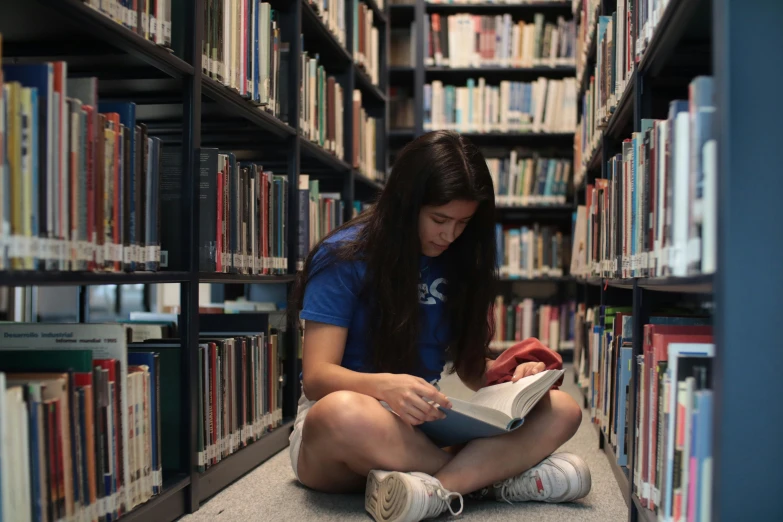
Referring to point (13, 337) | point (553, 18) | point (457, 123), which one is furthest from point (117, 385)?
point (553, 18)

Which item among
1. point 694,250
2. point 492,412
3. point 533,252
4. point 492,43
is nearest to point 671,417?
point 694,250

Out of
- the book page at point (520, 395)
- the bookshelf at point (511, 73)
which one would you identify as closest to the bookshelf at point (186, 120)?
the book page at point (520, 395)

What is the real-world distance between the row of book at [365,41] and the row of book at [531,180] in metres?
0.90

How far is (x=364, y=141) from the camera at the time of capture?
3.64 m

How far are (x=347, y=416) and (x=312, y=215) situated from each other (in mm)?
1289

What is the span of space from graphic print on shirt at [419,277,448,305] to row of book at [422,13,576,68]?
286 cm

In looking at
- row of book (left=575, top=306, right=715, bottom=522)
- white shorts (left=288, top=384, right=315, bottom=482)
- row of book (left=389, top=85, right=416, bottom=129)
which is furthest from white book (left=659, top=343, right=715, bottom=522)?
row of book (left=389, top=85, right=416, bottom=129)

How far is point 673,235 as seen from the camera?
108cm

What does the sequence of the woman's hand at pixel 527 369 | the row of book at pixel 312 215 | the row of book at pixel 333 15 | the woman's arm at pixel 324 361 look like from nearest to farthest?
the woman's arm at pixel 324 361, the woman's hand at pixel 527 369, the row of book at pixel 312 215, the row of book at pixel 333 15

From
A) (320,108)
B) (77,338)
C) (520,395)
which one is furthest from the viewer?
(320,108)

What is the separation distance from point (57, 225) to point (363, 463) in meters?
0.74

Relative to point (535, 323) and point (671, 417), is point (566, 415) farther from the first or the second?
point (535, 323)

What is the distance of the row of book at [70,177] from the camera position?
1041mm

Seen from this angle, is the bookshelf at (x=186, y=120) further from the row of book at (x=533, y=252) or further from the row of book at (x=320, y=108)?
the row of book at (x=533, y=252)
